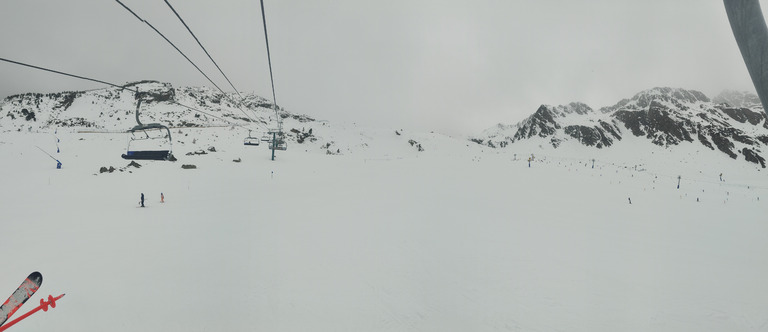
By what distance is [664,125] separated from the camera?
78.1m

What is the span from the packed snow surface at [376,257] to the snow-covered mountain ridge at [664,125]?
77754mm

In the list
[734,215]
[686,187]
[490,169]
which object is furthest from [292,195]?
[686,187]

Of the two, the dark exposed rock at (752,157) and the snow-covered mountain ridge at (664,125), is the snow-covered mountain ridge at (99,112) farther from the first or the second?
the dark exposed rock at (752,157)

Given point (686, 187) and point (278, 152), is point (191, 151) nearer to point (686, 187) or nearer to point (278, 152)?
point (278, 152)

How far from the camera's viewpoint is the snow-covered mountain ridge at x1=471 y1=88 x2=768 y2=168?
6819 cm

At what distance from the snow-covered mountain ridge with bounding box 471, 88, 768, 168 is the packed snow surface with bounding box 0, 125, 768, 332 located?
77.8 meters

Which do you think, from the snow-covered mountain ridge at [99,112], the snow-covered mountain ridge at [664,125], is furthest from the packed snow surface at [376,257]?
the snow-covered mountain ridge at [664,125]

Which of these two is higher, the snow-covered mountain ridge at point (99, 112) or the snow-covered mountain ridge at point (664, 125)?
the snow-covered mountain ridge at point (664, 125)

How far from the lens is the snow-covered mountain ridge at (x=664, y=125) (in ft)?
224

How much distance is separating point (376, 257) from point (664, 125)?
105 meters

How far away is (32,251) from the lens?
Answer: 308 inches

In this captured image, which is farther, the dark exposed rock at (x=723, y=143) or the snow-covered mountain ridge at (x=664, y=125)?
the snow-covered mountain ridge at (x=664, y=125)

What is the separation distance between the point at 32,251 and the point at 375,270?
9436 millimetres

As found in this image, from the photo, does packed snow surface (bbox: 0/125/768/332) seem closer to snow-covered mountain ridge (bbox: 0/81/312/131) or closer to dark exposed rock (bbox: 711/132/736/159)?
snow-covered mountain ridge (bbox: 0/81/312/131)
